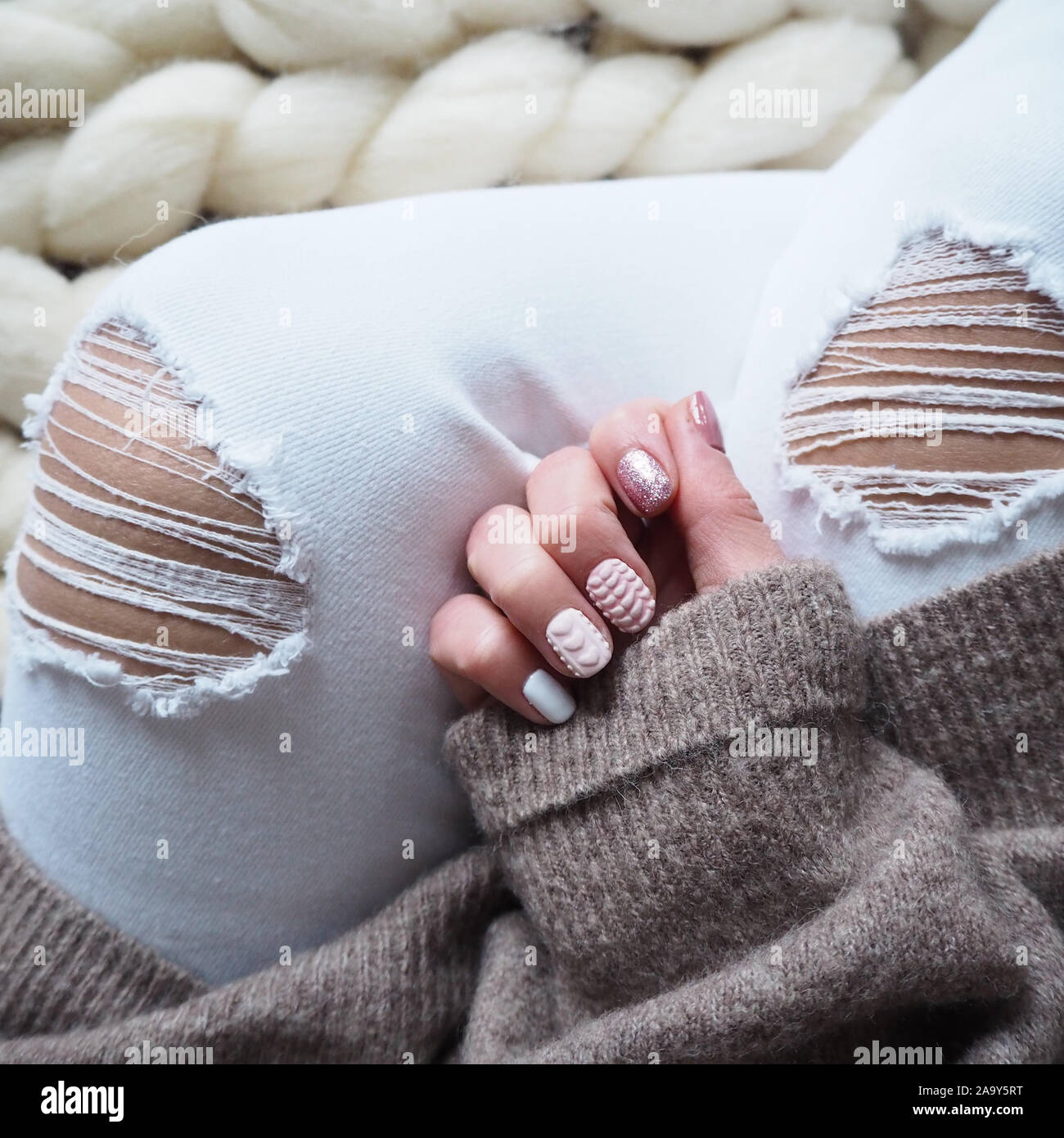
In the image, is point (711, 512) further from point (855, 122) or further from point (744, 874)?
point (855, 122)

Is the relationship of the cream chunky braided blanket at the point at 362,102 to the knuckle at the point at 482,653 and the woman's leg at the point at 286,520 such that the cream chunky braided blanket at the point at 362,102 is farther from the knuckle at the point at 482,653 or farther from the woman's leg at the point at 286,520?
the knuckle at the point at 482,653

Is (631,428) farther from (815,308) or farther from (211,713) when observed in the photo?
(211,713)

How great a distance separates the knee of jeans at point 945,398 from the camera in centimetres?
52

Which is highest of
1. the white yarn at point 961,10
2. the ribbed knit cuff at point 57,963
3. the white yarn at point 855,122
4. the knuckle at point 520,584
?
the white yarn at point 961,10

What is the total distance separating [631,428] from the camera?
1.90 ft

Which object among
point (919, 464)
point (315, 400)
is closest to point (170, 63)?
point (315, 400)

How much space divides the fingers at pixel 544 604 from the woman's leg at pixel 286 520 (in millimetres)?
49

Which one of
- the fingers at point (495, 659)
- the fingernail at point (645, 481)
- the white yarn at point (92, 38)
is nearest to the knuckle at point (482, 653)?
the fingers at point (495, 659)

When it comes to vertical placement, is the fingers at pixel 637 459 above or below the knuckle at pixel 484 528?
above

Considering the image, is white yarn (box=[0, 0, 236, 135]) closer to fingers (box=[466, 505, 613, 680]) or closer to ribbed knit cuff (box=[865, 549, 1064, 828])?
fingers (box=[466, 505, 613, 680])

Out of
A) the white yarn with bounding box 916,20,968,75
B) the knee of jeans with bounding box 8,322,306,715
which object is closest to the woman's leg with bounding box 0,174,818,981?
the knee of jeans with bounding box 8,322,306,715
